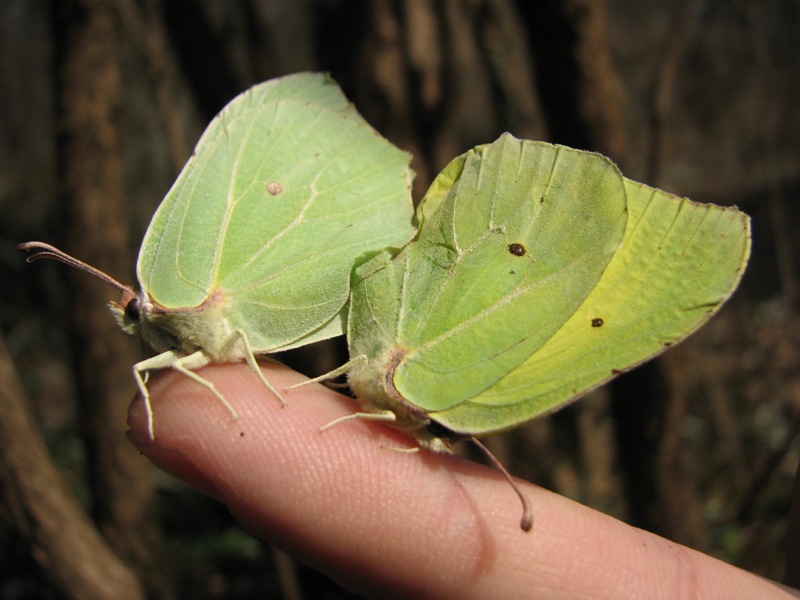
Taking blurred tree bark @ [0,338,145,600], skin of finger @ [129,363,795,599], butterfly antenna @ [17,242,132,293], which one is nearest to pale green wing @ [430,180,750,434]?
skin of finger @ [129,363,795,599]

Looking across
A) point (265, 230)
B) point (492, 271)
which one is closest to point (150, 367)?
point (265, 230)

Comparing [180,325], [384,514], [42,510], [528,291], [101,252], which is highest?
[528,291]

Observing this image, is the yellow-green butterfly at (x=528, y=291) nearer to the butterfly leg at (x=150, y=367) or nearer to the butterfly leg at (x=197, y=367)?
the butterfly leg at (x=197, y=367)

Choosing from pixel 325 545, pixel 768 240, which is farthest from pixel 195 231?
pixel 768 240

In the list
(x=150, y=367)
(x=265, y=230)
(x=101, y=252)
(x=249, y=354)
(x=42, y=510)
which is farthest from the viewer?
(x=101, y=252)

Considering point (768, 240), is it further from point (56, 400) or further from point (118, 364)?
point (56, 400)

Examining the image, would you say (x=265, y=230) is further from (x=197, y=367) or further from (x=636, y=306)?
(x=636, y=306)

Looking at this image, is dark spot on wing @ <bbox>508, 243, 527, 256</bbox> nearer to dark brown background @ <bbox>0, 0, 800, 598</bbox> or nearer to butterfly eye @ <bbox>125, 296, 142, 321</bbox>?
butterfly eye @ <bbox>125, 296, 142, 321</bbox>
